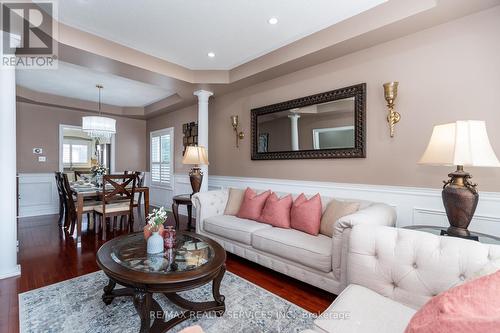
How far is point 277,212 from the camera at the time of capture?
2881 mm

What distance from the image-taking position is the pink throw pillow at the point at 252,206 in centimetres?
313

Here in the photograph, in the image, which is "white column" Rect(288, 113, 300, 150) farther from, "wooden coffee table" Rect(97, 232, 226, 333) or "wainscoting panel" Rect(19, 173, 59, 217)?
"wainscoting panel" Rect(19, 173, 59, 217)

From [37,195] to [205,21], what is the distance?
5.66 m

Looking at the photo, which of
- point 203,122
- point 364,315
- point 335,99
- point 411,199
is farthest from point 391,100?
point 203,122

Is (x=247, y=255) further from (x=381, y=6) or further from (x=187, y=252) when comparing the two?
(x=381, y=6)

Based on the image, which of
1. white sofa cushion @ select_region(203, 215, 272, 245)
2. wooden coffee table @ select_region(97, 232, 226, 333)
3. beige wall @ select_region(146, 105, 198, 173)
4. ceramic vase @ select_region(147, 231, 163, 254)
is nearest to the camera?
wooden coffee table @ select_region(97, 232, 226, 333)

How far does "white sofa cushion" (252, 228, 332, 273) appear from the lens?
2.11 metres

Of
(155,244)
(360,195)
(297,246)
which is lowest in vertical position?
(297,246)

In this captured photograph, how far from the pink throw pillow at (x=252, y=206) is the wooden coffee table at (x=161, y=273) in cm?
96

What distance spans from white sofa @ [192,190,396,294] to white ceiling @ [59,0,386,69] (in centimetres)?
204

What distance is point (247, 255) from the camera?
279 centimetres

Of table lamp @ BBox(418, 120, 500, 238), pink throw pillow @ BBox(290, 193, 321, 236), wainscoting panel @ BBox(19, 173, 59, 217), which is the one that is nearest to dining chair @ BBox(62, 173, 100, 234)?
wainscoting panel @ BBox(19, 173, 59, 217)

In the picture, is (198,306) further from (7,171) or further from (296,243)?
(7,171)

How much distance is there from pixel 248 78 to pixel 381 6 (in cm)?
198
